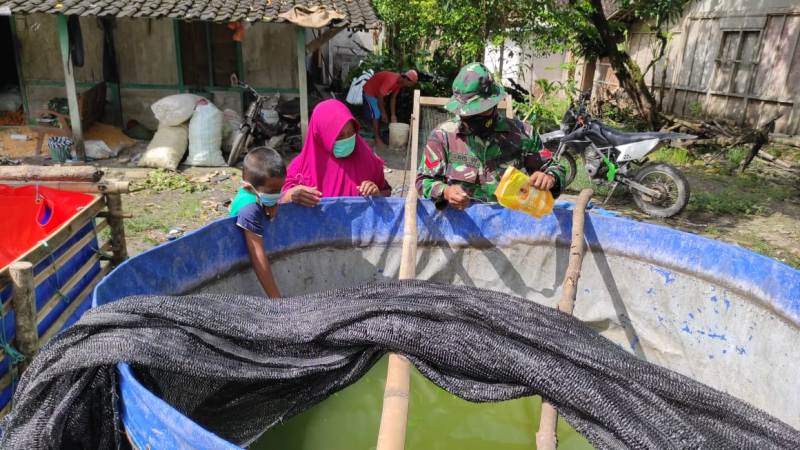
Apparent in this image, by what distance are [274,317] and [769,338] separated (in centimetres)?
236

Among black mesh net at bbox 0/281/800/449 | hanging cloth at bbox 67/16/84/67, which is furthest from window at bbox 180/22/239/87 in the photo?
black mesh net at bbox 0/281/800/449

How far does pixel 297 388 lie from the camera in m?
1.96

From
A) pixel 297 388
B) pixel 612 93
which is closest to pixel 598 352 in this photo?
pixel 297 388

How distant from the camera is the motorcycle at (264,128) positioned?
853 cm

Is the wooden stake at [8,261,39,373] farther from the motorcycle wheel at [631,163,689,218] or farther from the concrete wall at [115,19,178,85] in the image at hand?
the concrete wall at [115,19,178,85]

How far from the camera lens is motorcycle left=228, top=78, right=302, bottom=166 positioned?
853cm

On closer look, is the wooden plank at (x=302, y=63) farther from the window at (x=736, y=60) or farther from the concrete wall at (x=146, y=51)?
the window at (x=736, y=60)

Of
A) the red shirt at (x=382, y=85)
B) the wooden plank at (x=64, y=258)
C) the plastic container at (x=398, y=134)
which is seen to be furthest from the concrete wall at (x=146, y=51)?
the wooden plank at (x=64, y=258)

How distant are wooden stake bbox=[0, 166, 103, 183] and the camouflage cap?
7.61 feet

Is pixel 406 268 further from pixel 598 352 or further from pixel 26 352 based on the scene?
pixel 26 352

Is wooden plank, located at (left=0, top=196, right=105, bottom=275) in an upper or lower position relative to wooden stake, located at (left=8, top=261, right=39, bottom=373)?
upper

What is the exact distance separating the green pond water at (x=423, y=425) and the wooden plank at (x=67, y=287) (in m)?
1.28

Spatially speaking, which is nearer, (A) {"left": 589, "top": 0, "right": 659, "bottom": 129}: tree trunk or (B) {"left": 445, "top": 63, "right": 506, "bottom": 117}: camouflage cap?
(B) {"left": 445, "top": 63, "right": 506, "bottom": 117}: camouflage cap

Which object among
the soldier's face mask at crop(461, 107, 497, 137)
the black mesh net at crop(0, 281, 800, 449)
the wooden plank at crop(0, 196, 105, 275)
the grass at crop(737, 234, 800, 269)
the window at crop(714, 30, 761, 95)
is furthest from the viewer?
the window at crop(714, 30, 761, 95)
